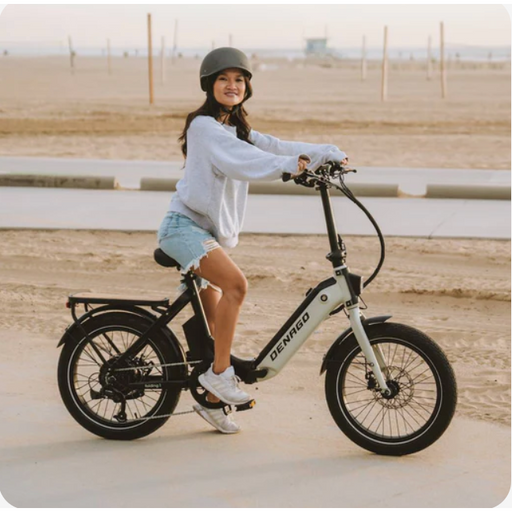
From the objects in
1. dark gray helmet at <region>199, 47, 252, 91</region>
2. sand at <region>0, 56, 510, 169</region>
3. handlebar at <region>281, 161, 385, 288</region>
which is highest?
dark gray helmet at <region>199, 47, 252, 91</region>

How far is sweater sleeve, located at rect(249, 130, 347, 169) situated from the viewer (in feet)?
Result: 14.2

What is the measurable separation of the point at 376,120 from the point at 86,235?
18277 millimetres

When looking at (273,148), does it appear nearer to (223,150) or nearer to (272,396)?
(223,150)

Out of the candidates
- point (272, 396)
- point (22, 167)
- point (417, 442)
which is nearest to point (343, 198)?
point (22, 167)

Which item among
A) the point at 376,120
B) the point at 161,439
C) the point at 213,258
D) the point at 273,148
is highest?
the point at 273,148

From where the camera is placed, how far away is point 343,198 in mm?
12008

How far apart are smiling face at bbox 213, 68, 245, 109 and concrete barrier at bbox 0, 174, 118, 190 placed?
841cm

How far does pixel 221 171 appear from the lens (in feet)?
14.2

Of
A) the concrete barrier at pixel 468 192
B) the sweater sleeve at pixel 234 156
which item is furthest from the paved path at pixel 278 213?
the sweater sleeve at pixel 234 156

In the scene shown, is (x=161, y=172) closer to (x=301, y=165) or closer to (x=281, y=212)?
(x=281, y=212)

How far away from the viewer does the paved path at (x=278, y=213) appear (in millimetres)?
10031

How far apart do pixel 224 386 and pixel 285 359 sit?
0.99ft

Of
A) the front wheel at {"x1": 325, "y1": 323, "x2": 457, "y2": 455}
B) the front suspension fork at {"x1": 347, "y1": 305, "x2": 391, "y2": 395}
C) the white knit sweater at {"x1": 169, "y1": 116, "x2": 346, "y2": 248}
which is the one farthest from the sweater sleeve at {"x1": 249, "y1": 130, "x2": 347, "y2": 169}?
the front wheel at {"x1": 325, "y1": 323, "x2": 457, "y2": 455}

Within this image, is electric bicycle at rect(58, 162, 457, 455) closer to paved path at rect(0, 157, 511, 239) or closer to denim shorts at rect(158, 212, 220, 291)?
denim shorts at rect(158, 212, 220, 291)
